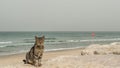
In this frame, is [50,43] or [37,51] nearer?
[37,51]

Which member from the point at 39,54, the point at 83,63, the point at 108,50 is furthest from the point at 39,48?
the point at 108,50

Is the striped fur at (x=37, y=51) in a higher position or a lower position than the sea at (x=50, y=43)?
higher

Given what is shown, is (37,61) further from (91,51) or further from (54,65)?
(91,51)

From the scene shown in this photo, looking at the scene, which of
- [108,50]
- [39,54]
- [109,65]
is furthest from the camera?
[108,50]

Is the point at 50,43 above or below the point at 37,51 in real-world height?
below

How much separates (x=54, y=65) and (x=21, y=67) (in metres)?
1.02

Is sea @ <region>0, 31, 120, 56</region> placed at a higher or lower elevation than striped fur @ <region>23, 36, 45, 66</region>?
lower

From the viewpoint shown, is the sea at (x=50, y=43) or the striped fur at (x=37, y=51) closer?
the striped fur at (x=37, y=51)

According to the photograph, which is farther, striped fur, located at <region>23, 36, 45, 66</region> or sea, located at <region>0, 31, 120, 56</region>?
sea, located at <region>0, 31, 120, 56</region>

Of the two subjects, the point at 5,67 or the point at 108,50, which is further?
the point at 108,50

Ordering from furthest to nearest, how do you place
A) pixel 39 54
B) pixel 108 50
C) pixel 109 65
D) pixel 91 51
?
1. pixel 91 51
2. pixel 108 50
3. pixel 39 54
4. pixel 109 65

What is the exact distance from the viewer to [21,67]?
835cm

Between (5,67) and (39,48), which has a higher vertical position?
(39,48)

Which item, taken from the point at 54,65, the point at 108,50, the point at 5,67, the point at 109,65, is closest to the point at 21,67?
the point at 5,67
